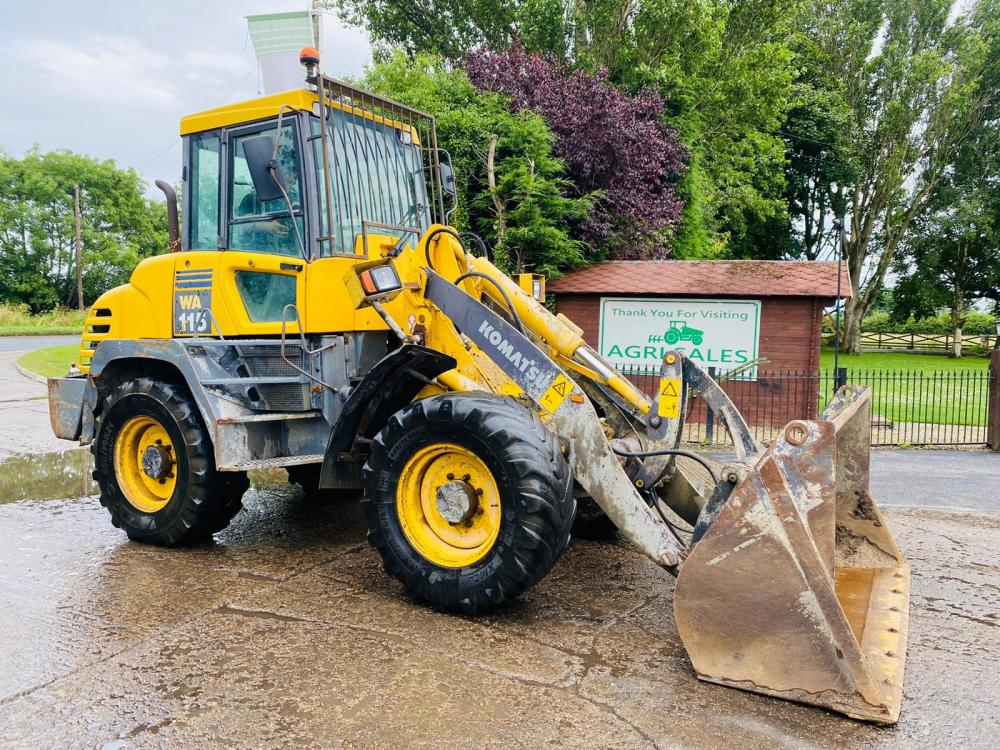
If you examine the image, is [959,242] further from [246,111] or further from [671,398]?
[246,111]

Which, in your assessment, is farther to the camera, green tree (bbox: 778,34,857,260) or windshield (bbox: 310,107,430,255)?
green tree (bbox: 778,34,857,260)

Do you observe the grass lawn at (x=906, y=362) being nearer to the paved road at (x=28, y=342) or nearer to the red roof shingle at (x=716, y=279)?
the red roof shingle at (x=716, y=279)

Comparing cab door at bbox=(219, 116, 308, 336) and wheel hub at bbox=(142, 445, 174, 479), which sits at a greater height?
cab door at bbox=(219, 116, 308, 336)

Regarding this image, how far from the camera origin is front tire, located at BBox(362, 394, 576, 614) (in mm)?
3941

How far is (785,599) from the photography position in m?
3.35

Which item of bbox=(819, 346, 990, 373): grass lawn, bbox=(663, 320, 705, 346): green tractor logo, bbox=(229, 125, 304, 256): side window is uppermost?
bbox=(229, 125, 304, 256): side window

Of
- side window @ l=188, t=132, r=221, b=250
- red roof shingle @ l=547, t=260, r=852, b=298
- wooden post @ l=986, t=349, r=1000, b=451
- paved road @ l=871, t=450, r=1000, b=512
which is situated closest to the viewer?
side window @ l=188, t=132, r=221, b=250

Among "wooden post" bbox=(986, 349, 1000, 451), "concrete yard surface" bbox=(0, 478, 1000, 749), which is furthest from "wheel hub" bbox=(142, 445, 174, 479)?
"wooden post" bbox=(986, 349, 1000, 451)

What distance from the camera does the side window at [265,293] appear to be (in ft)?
17.6

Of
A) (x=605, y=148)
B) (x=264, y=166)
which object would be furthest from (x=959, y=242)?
(x=264, y=166)

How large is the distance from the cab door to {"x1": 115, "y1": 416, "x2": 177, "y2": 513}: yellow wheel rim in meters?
0.95

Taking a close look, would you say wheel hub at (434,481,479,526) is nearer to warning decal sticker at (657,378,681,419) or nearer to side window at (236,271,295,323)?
warning decal sticker at (657,378,681,419)

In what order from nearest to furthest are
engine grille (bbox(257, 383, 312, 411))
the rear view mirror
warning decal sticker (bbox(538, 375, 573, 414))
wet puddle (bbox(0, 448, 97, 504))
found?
warning decal sticker (bbox(538, 375, 573, 414))
the rear view mirror
engine grille (bbox(257, 383, 312, 411))
wet puddle (bbox(0, 448, 97, 504))

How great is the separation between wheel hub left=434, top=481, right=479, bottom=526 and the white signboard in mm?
8454
